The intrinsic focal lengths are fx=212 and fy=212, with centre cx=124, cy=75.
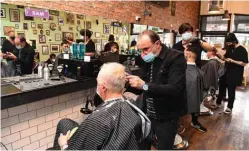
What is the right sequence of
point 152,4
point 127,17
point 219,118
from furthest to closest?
1. point 152,4
2. point 127,17
3. point 219,118

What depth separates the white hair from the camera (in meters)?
1.34

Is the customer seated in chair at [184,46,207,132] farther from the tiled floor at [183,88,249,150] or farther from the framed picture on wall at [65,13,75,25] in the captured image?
the framed picture on wall at [65,13,75,25]

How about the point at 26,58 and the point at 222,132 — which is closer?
the point at 26,58

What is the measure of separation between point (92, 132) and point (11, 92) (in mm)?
1066

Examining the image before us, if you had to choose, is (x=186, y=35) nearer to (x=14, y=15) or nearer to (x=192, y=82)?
(x=192, y=82)

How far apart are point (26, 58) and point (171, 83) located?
1.71 metres

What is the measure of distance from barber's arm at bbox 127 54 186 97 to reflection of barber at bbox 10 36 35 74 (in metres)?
1.49

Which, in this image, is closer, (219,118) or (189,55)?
(189,55)

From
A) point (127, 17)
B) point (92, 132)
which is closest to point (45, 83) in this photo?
point (92, 132)

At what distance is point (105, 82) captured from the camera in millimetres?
1346

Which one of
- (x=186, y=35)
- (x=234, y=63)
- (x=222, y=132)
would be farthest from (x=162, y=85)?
(x=234, y=63)

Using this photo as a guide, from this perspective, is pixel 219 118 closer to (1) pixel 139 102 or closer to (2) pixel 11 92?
(1) pixel 139 102

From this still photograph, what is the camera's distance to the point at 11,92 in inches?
73.9

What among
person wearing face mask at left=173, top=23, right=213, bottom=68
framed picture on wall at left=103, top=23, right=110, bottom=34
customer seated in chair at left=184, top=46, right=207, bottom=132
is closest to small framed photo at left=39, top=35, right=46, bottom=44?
framed picture on wall at left=103, top=23, right=110, bottom=34
